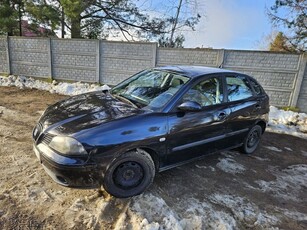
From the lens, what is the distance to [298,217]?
2906 mm

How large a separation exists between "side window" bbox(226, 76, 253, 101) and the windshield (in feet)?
2.97

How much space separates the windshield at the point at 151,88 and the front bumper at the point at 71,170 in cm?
103

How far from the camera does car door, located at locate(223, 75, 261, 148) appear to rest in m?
3.83

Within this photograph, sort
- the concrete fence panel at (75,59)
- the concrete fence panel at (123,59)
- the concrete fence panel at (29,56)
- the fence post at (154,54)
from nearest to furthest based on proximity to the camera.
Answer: the fence post at (154,54), the concrete fence panel at (123,59), the concrete fence panel at (75,59), the concrete fence panel at (29,56)

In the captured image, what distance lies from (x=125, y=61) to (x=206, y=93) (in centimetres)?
596

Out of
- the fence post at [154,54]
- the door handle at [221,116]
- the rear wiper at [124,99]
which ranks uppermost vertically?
the fence post at [154,54]

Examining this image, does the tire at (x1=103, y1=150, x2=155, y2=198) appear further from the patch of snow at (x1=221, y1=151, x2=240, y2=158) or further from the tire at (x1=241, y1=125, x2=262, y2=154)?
the tire at (x1=241, y1=125, x2=262, y2=154)

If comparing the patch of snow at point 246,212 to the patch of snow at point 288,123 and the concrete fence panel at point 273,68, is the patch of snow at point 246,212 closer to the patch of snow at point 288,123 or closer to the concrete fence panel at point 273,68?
the patch of snow at point 288,123

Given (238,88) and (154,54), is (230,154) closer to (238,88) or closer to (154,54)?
(238,88)

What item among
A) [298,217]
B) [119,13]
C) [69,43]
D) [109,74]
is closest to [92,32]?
[119,13]

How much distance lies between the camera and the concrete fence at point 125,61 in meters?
7.73

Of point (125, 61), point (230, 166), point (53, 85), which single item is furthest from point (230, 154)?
point (53, 85)

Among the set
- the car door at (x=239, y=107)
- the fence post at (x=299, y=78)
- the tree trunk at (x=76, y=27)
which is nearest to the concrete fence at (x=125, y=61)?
the fence post at (x=299, y=78)

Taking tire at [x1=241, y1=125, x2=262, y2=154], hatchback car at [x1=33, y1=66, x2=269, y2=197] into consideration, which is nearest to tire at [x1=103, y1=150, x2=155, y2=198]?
hatchback car at [x1=33, y1=66, x2=269, y2=197]
